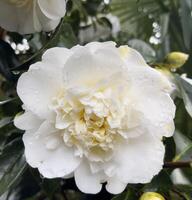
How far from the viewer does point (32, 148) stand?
23.3 inches

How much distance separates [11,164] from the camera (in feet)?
2.20

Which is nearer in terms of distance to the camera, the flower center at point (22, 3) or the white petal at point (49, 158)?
Answer: the white petal at point (49, 158)

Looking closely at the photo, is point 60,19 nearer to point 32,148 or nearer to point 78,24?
point 32,148

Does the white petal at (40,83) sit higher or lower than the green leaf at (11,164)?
higher

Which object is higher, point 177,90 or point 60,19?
point 60,19

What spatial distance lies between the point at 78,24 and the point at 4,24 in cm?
44

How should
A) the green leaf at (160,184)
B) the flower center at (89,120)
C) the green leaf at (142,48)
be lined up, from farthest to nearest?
the green leaf at (142,48)
the green leaf at (160,184)
the flower center at (89,120)

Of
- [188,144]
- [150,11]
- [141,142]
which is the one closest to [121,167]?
[141,142]

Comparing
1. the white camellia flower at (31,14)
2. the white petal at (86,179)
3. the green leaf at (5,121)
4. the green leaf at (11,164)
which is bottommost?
the green leaf at (11,164)

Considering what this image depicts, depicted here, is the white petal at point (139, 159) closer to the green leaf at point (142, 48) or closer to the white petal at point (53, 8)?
the white petal at point (53, 8)

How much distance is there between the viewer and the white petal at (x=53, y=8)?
2.19ft

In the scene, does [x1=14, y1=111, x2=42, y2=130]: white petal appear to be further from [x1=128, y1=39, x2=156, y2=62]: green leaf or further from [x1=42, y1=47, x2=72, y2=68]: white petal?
[x1=128, y1=39, x2=156, y2=62]: green leaf

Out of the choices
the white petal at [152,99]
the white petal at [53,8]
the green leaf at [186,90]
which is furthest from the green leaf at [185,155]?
the white petal at [53,8]

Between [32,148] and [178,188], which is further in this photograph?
[178,188]
